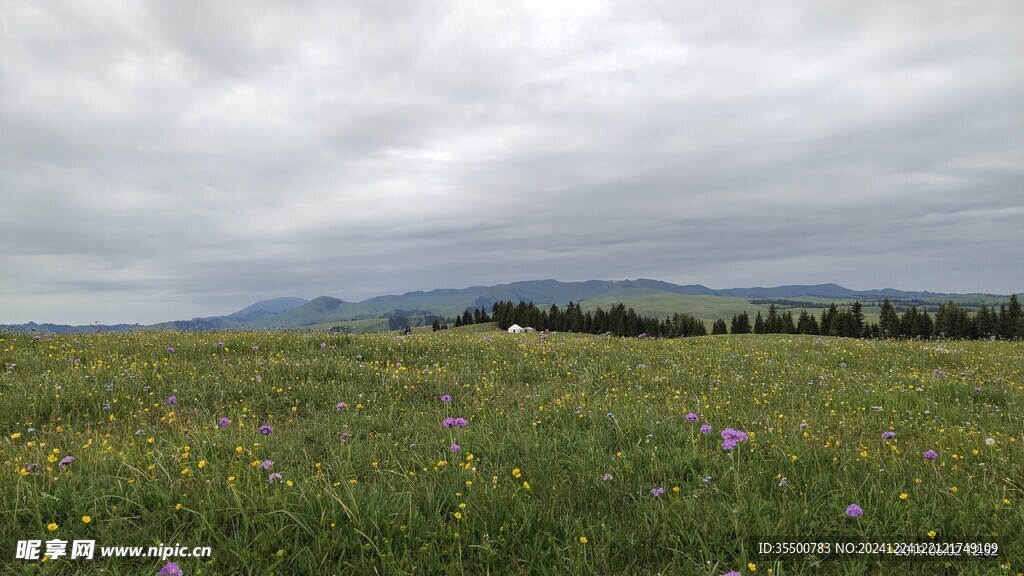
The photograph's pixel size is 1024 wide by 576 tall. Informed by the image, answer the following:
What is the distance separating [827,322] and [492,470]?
11542 cm

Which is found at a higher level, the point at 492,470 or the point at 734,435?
the point at 734,435

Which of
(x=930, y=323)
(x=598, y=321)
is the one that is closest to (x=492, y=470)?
(x=930, y=323)

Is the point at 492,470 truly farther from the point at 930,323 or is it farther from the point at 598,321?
the point at 598,321

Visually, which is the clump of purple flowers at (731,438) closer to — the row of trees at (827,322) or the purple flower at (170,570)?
the purple flower at (170,570)

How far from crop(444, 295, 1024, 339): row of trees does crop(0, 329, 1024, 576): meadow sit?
5250 cm

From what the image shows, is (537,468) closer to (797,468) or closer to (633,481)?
(633,481)

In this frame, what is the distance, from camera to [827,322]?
9756 cm

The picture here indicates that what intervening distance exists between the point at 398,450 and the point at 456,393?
99.2 inches

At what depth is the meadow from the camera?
316 cm

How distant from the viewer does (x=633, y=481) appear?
4191 mm

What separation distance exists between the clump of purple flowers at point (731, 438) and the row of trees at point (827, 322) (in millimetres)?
54142

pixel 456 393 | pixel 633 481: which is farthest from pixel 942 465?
pixel 456 393

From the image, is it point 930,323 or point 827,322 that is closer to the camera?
point 930,323

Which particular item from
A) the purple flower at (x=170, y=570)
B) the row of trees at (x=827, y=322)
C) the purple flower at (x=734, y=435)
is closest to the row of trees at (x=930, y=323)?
the row of trees at (x=827, y=322)
